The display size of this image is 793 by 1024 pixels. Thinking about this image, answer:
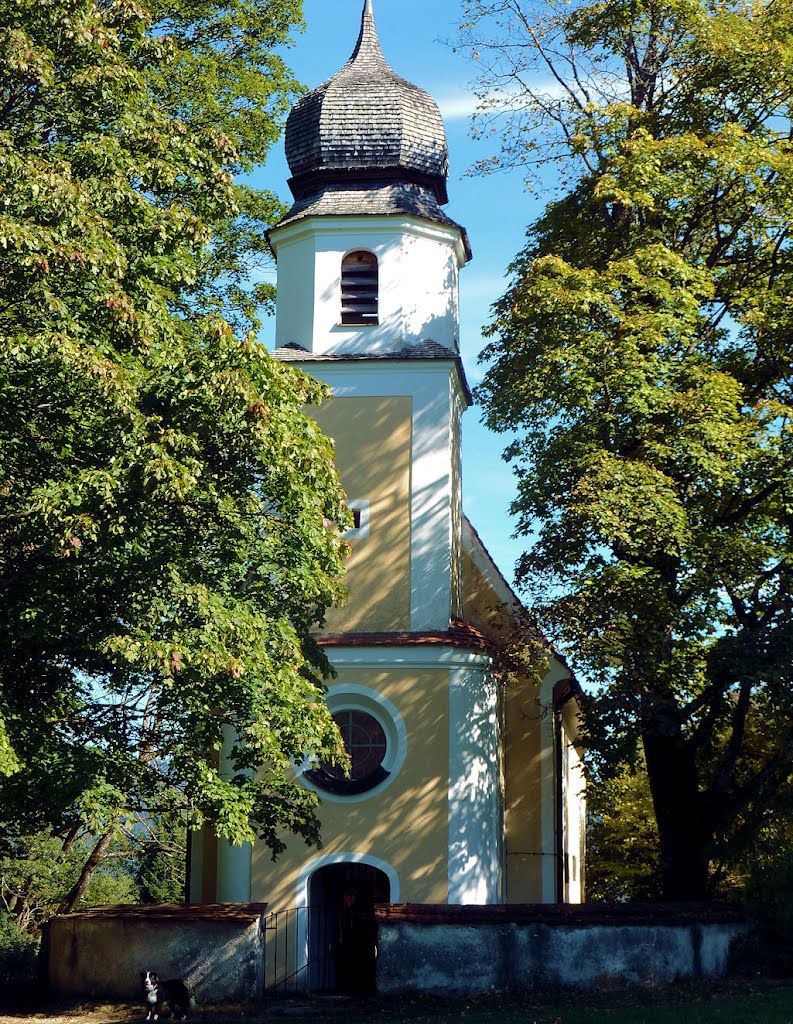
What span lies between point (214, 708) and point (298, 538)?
197cm

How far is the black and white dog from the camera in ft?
45.8

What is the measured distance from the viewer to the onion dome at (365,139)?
19.9m

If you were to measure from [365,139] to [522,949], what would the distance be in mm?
12142

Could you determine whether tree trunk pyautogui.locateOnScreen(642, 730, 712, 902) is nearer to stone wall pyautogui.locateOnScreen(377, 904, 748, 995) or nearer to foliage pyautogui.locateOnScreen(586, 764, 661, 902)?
stone wall pyautogui.locateOnScreen(377, 904, 748, 995)

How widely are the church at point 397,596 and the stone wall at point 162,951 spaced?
7.59 ft

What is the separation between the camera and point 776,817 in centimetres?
1811

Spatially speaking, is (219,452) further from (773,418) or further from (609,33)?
(609,33)

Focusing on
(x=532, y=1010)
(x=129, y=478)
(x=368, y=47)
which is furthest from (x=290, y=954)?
(x=368, y=47)

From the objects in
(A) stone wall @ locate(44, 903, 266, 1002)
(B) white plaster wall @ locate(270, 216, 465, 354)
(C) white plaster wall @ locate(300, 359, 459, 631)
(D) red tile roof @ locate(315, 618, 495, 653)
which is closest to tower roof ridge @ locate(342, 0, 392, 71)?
(B) white plaster wall @ locate(270, 216, 465, 354)

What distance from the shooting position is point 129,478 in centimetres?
1116

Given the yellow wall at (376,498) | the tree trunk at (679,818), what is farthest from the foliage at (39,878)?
the tree trunk at (679,818)

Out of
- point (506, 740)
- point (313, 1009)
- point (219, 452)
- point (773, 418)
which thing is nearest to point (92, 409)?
point (219, 452)

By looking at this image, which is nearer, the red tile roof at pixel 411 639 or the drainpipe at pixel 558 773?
the red tile roof at pixel 411 639

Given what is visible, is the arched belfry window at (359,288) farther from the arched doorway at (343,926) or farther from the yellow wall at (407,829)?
the arched doorway at (343,926)
